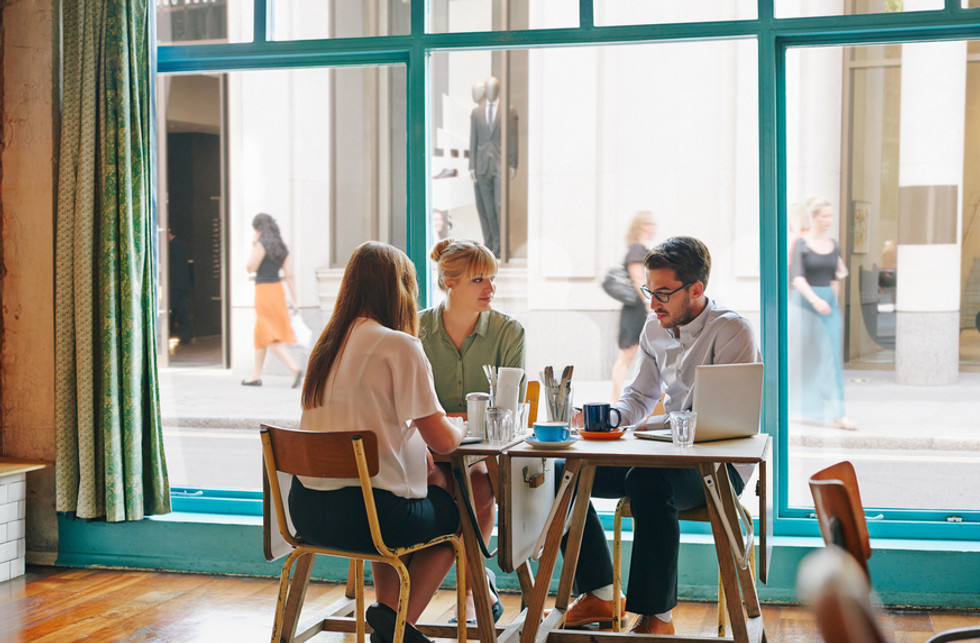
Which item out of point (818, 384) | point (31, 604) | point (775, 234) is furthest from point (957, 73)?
point (31, 604)

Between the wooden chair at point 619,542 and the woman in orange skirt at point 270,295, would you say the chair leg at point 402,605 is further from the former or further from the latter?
the woman in orange skirt at point 270,295

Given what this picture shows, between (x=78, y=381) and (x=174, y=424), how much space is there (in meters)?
0.52

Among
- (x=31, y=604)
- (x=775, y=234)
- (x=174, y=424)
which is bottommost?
(x=31, y=604)

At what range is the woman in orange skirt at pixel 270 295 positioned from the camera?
4074 millimetres

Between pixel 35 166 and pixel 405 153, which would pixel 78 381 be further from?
pixel 405 153

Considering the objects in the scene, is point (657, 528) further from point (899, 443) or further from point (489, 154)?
point (489, 154)

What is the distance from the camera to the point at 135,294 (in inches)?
149

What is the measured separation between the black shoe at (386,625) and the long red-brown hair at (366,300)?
57 cm

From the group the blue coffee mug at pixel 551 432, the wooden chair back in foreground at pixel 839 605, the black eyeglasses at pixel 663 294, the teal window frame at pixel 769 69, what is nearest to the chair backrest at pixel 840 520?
the wooden chair back in foreground at pixel 839 605

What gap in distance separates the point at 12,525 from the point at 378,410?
7.07ft

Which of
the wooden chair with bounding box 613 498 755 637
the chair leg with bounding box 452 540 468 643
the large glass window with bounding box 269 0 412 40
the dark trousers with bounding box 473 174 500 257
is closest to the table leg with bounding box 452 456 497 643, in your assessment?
the chair leg with bounding box 452 540 468 643

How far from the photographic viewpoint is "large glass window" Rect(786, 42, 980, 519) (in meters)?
3.49

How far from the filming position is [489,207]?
3799 millimetres

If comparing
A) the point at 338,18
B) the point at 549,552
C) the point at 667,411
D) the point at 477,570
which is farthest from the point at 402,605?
the point at 338,18
